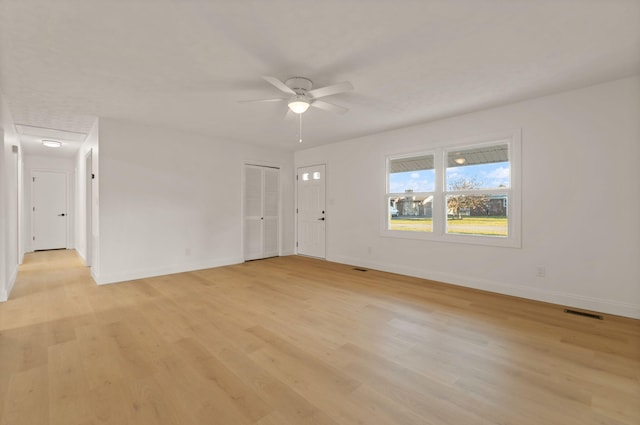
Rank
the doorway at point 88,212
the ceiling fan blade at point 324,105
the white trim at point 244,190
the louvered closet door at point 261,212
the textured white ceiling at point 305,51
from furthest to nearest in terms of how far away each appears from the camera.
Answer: the louvered closet door at point 261,212, the white trim at point 244,190, the doorway at point 88,212, the ceiling fan blade at point 324,105, the textured white ceiling at point 305,51

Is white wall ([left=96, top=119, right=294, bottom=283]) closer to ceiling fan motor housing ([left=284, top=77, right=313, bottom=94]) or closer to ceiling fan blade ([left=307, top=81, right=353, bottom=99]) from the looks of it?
ceiling fan motor housing ([left=284, top=77, right=313, bottom=94])

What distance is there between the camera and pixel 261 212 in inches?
253

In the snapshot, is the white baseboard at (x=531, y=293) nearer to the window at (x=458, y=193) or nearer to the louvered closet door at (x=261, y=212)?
the window at (x=458, y=193)

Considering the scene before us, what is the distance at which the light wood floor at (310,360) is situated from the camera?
163 centimetres

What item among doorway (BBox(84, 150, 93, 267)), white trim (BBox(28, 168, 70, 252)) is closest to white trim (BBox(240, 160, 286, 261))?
doorway (BBox(84, 150, 93, 267))

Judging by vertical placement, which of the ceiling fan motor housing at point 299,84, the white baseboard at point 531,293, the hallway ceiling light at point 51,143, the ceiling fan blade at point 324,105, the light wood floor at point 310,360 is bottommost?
the light wood floor at point 310,360

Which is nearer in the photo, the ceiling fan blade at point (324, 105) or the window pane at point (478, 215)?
the ceiling fan blade at point (324, 105)

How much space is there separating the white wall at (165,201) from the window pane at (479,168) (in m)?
4.05

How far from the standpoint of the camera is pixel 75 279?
4.57m

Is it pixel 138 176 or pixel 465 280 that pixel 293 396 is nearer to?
pixel 465 280

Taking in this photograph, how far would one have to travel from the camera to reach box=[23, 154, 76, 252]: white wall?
7012mm

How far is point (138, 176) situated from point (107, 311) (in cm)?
232

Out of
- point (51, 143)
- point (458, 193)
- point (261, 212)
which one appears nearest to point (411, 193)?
point (458, 193)

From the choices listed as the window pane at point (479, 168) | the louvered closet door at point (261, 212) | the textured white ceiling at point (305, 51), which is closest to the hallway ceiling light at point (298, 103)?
the textured white ceiling at point (305, 51)
